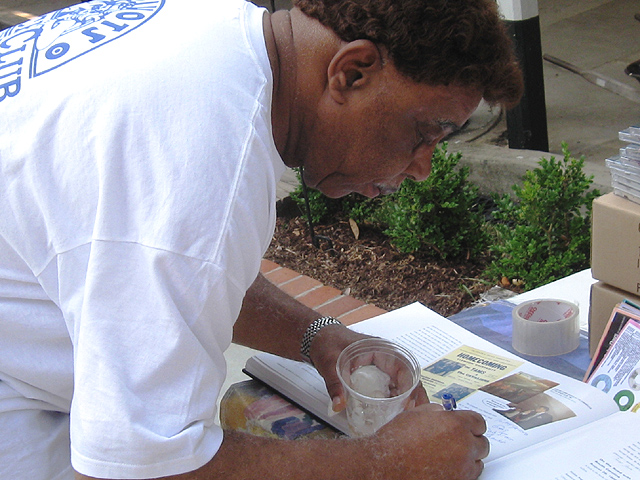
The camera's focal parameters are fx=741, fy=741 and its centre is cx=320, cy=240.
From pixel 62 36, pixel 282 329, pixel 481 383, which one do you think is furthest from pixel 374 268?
pixel 62 36

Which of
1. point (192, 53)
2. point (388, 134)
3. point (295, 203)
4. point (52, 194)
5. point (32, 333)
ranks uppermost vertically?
point (192, 53)

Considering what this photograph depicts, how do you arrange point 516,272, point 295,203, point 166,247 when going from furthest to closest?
1. point 295,203
2. point 516,272
3. point 166,247

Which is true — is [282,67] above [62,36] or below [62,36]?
below

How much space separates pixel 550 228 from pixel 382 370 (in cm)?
134

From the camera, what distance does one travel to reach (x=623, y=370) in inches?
52.1

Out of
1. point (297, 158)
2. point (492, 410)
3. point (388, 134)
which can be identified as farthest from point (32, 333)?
point (492, 410)

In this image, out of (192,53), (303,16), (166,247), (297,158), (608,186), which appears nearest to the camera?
(166,247)

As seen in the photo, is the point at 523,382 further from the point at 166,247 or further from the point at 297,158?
the point at 166,247

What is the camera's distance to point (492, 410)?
1.29 m

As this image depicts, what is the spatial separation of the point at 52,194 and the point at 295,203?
2.70 m

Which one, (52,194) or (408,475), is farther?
(408,475)

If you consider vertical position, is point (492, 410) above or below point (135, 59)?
below

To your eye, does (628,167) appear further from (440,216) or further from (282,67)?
(440,216)

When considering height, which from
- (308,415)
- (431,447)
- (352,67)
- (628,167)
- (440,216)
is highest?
(352,67)
